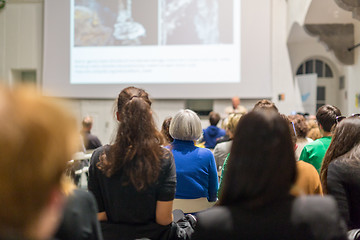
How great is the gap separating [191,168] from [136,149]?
27.9 inches

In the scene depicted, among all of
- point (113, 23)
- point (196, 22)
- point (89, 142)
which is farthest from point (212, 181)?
point (113, 23)

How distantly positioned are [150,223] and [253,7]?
7547 millimetres

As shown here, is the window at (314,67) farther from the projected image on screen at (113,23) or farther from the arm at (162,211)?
the arm at (162,211)

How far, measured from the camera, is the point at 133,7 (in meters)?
8.50

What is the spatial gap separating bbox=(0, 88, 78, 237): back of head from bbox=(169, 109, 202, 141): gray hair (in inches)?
59.9

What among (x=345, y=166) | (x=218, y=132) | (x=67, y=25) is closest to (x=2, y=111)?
(x=345, y=166)

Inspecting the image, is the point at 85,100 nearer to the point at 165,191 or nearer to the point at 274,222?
the point at 165,191

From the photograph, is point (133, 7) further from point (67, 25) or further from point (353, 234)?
point (353, 234)

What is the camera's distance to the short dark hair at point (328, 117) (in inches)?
99.2

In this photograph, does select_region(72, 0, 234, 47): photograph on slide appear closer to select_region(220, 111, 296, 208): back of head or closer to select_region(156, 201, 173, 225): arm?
select_region(156, 201, 173, 225): arm

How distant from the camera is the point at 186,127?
2146mm

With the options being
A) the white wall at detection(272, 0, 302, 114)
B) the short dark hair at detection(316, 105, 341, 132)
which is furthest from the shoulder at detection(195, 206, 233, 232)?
the white wall at detection(272, 0, 302, 114)

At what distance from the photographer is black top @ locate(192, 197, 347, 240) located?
102 cm

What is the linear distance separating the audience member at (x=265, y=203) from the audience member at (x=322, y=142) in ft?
4.86
